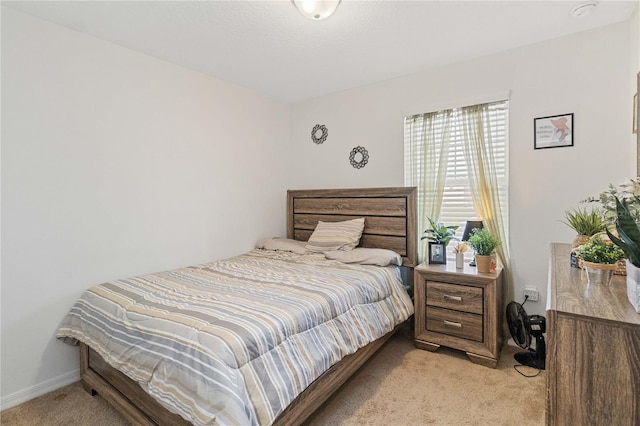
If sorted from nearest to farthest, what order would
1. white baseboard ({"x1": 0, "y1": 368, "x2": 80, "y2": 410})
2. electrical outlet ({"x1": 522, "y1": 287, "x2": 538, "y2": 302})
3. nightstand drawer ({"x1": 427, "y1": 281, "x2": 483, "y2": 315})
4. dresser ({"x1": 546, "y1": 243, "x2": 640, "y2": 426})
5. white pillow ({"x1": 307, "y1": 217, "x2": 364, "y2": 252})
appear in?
dresser ({"x1": 546, "y1": 243, "x2": 640, "y2": 426})
white baseboard ({"x1": 0, "y1": 368, "x2": 80, "y2": 410})
nightstand drawer ({"x1": 427, "y1": 281, "x2": 483, "y2": 315})
electrical outlet ({"x1": 522, "y1": 287, "x2": 538, "y2": 302})
white pillow ({"x1": 307, "y1": 217, "x2": 364, "y2": 252})

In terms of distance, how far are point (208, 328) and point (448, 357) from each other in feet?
6.26

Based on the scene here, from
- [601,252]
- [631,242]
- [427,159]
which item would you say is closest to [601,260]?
[601,252]

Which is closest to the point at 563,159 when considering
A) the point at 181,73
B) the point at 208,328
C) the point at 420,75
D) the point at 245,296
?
the point at 420,75

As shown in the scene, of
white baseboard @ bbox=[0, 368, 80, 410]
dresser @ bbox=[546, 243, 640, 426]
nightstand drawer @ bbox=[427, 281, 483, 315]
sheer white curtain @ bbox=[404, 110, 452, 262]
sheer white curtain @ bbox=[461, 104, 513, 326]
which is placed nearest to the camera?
dresser @ bbox=[546, 243, 640, 426]

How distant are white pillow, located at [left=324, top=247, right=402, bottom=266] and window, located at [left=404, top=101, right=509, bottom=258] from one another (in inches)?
17.9

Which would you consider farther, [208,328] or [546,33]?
[546,33]

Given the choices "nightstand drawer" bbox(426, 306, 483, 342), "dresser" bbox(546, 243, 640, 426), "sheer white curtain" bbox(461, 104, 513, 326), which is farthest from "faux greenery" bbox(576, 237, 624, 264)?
"sheer white curtain" bbox(461, 104, 513, 326)

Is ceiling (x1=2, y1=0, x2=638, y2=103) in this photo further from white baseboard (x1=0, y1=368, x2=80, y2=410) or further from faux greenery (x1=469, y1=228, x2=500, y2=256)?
white baseboard (x1=0, y1=368, x2=80, y2=410)

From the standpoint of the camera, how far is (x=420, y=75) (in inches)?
117

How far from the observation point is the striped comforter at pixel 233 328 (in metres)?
1.25

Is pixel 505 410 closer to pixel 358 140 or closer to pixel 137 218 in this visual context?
pixel 358 140

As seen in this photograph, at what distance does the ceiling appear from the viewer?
1.96 metres

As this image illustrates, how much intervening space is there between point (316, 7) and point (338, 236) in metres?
1.91

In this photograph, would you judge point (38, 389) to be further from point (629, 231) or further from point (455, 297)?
point (629, 231)
